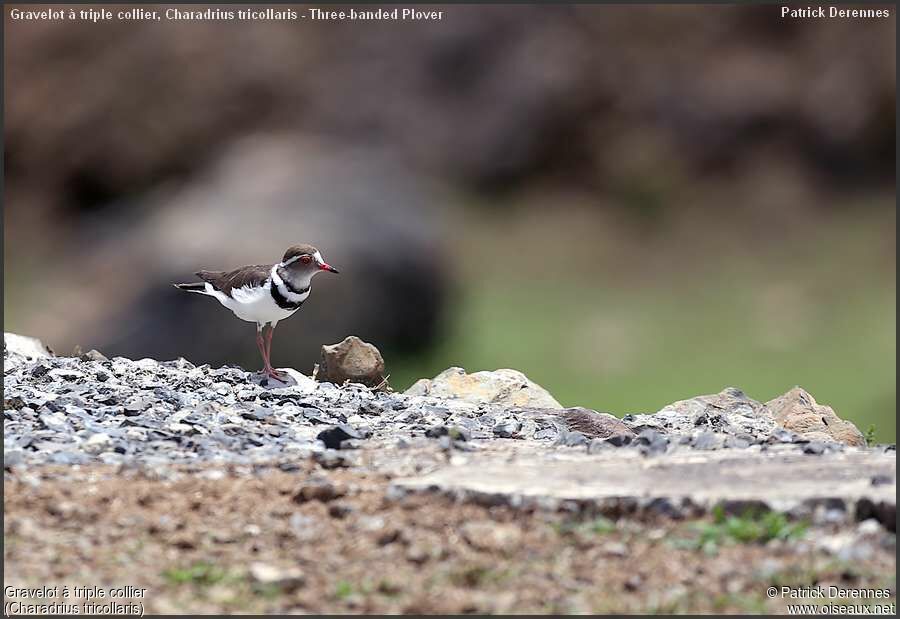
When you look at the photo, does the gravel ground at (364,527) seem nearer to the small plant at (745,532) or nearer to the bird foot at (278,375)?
the small plant at (745,532)

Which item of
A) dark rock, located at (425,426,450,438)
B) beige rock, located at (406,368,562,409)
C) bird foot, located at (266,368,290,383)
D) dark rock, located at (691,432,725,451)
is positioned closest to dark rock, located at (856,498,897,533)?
dark rock, located at (691,432,725,451)

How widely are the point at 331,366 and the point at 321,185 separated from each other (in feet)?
33.8

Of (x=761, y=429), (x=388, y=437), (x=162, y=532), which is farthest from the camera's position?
(x=761, y=429)

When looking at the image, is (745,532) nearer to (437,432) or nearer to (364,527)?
(364,527)

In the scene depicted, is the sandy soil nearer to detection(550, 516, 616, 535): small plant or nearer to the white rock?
detection(550, 516, 616, 535): small plant

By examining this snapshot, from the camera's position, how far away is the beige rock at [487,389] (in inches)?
285

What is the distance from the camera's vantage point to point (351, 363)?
746cm

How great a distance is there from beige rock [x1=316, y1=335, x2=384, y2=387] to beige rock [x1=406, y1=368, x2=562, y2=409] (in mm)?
258

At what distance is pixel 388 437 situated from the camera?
584 cm

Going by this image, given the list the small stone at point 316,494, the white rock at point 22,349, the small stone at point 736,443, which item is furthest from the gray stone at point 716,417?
the white rock at point 22,349

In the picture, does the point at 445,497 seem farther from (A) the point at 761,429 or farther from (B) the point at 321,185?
(B) the point at 321,185

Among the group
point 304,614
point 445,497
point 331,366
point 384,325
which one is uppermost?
point 384,325

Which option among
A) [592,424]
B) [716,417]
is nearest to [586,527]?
[592,424]

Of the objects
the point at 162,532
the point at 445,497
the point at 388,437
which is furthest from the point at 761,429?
the point at 162,532
